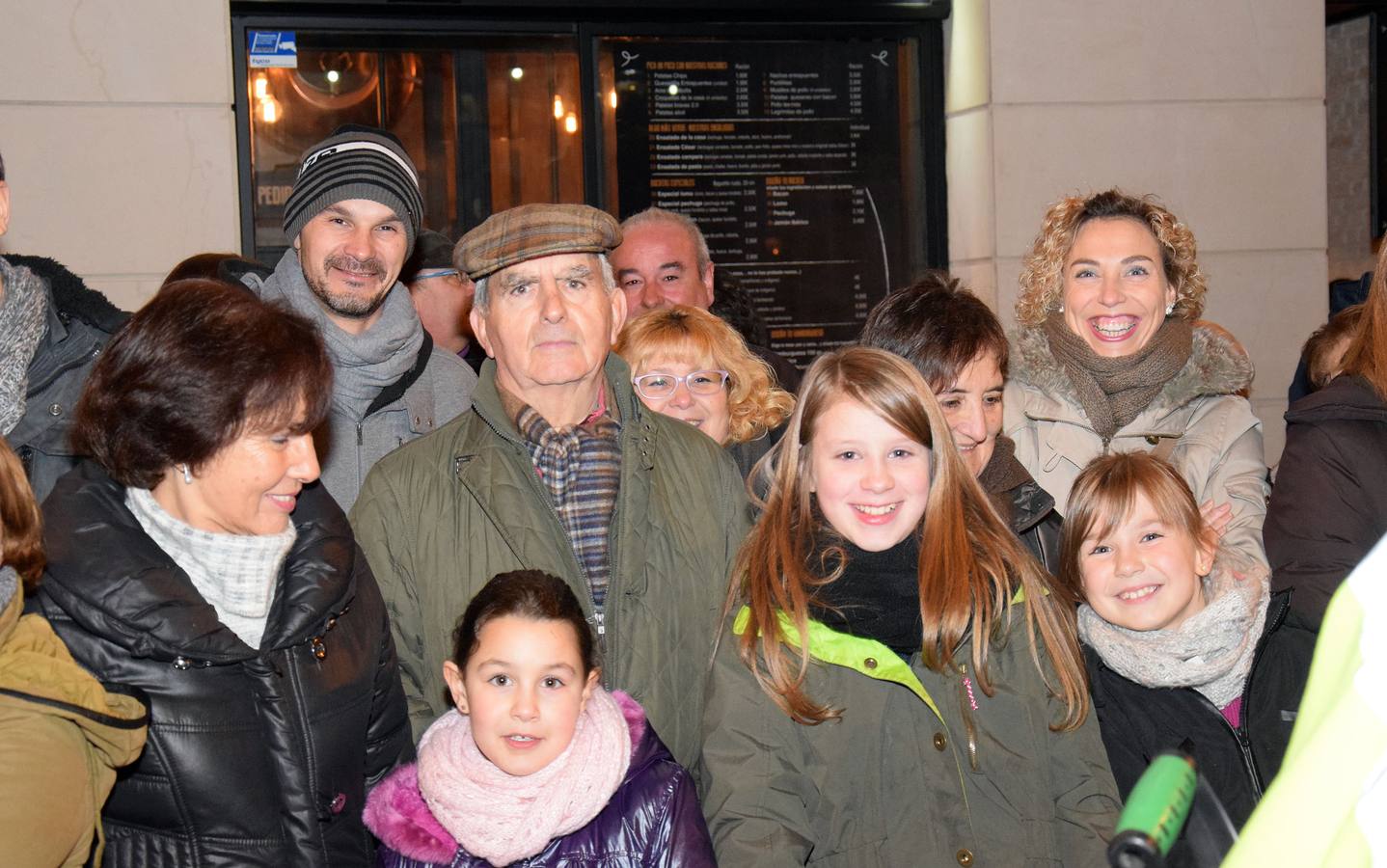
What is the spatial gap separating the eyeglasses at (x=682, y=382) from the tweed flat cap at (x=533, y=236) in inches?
34.9

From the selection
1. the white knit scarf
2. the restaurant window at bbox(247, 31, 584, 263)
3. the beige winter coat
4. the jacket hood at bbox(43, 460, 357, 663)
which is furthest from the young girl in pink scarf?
the restaurant window at bbox(247, 31, 584, 263)

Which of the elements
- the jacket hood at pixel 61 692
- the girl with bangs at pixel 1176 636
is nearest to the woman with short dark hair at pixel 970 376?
the girl with bangs at pixel 1176 636

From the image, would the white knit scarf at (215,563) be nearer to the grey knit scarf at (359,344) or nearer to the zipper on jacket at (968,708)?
the grey knit scarf at (359,344)

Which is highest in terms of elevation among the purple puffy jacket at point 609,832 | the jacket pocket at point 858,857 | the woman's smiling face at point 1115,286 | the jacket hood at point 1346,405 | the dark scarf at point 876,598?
the woman's smiling face at point 1115,286

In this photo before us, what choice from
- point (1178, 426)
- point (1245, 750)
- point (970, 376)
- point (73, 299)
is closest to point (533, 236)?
point (73, 299)

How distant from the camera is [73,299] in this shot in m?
3.24

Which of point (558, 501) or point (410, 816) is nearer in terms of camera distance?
point (410, 816)

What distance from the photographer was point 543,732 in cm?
279

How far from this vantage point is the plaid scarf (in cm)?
319

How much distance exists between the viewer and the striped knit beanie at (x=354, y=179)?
157 inches

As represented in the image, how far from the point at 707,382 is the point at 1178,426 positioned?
4.49ft

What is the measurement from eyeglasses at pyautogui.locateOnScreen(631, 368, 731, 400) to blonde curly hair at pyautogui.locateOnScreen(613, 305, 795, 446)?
0.03 m

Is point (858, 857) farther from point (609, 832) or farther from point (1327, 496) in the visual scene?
point (1327, 496)

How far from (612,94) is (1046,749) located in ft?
14.3
